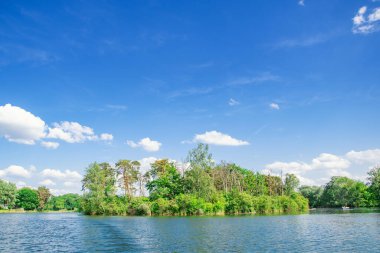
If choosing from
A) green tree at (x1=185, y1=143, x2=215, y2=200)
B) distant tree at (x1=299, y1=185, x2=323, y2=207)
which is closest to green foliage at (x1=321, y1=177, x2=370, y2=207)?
distant tree at (x1=299, y1=185, x2=323, y2=207)

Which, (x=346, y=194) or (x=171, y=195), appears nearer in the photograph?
(x=171, y=195)

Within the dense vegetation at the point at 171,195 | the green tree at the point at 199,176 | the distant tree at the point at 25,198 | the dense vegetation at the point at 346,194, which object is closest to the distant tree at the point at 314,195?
the dense vegetation at the point at 346,194

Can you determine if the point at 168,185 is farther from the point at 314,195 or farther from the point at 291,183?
the point at 314,195

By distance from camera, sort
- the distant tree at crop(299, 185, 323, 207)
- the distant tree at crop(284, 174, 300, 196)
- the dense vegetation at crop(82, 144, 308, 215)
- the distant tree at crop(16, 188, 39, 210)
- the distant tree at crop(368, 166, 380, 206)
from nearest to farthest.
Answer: the dense vegetation at crop(82, 144, 308, 215) → the distant tree at crop(368, 166, 380, 206) → the distant tree at crop(284, 174, 300, 196) → the distant tree at crop(299, 185, 323, 207) → the distant tree at crop(16, 188, 39, 210)

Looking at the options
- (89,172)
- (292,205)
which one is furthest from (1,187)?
(292,205)

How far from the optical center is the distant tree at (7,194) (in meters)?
162

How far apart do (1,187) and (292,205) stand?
127 metres

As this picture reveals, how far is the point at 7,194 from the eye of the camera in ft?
539

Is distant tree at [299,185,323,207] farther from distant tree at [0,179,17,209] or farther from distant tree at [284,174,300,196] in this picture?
distant tree at [0,179,17,209]

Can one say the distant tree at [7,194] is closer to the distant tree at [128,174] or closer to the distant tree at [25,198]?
the distant tree at [25,198]

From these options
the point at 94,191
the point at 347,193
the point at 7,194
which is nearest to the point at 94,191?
the point at 94,191

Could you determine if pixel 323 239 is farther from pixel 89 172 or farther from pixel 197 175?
pixel 89 172

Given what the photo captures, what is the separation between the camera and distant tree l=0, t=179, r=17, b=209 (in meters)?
162

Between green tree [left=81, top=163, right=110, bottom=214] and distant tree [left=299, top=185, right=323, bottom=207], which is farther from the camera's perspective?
distant tree [left=299, top=185, right=323, bottom=207]
